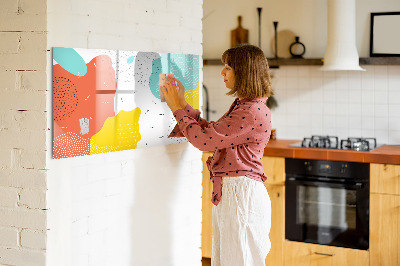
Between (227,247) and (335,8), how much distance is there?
2481 mm

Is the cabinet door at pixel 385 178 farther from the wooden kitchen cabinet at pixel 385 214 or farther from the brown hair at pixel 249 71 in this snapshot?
the brown hair at pixel 249 71

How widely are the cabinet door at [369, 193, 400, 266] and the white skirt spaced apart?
1.53 metres

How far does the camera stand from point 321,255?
14.2 feet

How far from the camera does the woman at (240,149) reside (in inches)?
106

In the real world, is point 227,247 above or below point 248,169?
below

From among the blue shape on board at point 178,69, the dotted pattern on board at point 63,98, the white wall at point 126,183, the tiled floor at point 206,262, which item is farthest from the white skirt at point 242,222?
the tiled floor at point 206,262

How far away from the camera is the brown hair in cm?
273

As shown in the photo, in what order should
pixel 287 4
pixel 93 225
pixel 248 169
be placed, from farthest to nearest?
1. pixel 287 4
2. pixel 248 169
3. pixel 93 225

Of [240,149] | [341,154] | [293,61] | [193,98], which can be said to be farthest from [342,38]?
[240,149]

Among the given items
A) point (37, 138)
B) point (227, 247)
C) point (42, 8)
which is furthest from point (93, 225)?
point (42, 8)

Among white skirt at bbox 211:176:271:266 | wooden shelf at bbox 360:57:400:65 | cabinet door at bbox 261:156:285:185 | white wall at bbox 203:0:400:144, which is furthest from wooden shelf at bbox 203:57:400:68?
white skirt at bbox 211:176:271:266

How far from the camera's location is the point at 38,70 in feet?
7.38

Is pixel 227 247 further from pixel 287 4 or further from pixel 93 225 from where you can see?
pixel 287 4

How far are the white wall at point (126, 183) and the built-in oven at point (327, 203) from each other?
51.0 inches
